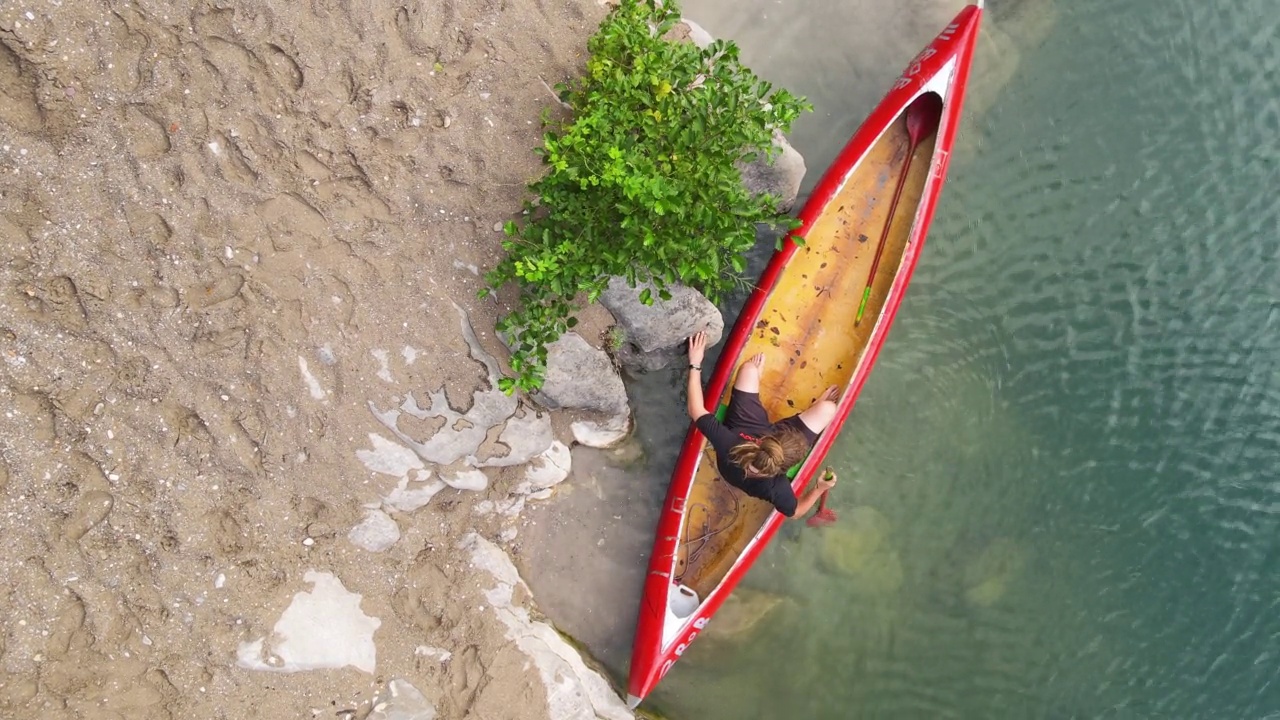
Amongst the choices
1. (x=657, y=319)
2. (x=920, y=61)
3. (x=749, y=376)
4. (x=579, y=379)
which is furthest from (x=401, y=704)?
(x=920, y=61)

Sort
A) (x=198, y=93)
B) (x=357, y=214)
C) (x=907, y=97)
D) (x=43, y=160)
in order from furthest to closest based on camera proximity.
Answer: (x=907, y=97) < (x=357, y=214) < (x=198, y=93) < (x=43, y=160)

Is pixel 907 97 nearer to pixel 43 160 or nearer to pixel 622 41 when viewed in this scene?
pixel 622 41

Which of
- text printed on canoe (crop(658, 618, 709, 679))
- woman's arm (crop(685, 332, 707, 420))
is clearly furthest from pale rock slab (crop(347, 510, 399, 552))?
woman's arm (crop(685, 332, 707, 420))

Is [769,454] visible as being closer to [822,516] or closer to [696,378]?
[696,378]

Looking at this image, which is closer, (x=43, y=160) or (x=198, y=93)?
(x=43, y=160)

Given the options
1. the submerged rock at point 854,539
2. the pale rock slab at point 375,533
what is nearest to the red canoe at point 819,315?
the submerged rock at point 854,539

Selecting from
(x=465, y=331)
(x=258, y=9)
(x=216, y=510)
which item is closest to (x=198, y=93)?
(x=258, y=9)

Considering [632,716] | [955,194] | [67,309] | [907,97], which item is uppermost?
[907,97]
